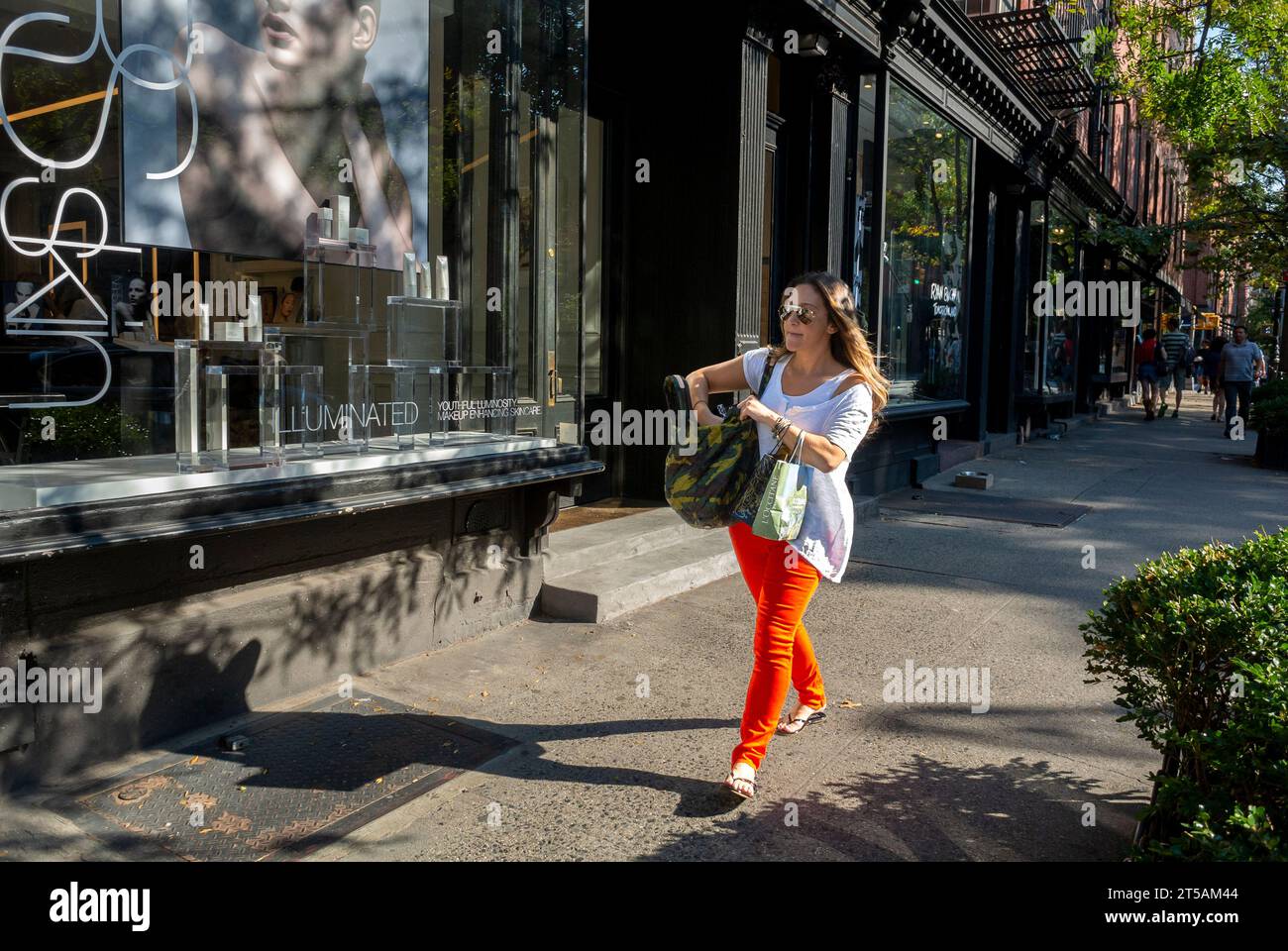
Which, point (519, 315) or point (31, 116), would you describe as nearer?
point (31, 116)

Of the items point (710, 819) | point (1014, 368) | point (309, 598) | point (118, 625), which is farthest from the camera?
point (1014, 368)

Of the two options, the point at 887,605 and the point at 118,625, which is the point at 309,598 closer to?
the point at 118,625

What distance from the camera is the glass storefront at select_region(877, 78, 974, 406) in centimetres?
1153

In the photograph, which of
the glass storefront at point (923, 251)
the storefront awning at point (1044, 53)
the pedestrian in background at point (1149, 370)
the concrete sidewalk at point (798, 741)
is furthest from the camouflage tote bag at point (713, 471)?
the pedestrian in background at point (1149, 370)

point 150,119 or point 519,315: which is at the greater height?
point 150,119

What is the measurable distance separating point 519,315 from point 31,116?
9.40ft

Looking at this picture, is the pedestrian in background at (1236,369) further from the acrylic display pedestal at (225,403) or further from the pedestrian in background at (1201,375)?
the acrylic display pedestal at (225,403)

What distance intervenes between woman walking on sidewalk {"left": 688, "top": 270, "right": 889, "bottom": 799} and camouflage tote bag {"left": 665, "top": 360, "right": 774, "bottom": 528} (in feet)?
0.24

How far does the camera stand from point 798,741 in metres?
4.58

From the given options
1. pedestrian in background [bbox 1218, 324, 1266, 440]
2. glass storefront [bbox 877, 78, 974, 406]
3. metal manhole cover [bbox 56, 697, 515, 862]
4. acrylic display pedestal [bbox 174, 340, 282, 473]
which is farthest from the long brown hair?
pedestrian in background [bbox 1218, 324, 1266, 440]
